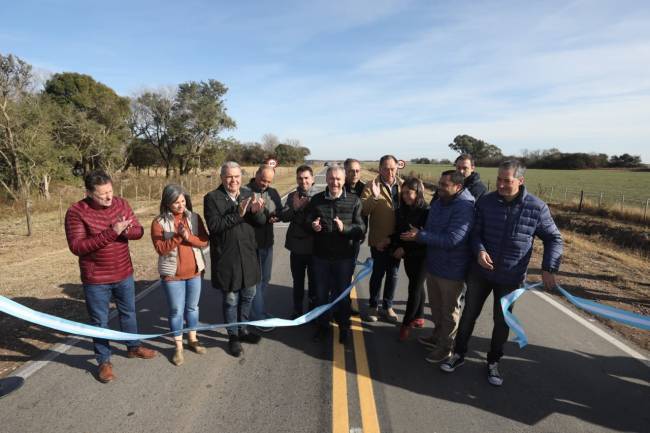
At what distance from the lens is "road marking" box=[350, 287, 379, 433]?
108 inches

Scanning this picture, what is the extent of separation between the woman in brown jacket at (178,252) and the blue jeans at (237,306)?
32 centimetres

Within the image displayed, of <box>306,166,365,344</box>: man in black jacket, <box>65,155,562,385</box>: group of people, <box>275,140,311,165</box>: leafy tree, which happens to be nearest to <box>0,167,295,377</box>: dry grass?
<box>65,155,562,385</box>: group of people

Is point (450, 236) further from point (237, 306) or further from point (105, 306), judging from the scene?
point (105, 306)

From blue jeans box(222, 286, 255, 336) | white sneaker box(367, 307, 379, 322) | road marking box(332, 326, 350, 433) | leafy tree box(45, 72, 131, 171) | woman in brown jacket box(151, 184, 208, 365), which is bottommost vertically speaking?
road marking box(332, 326, 350, 433)

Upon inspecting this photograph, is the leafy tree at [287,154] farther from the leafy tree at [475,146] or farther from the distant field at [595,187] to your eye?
the leafy tree at [475,146]

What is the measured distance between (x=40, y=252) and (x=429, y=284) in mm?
9128

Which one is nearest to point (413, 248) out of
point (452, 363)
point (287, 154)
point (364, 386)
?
point (452, 363)

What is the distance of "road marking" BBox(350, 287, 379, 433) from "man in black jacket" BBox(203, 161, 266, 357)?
4.17ft

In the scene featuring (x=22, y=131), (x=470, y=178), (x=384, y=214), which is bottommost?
(x=384, y=214)

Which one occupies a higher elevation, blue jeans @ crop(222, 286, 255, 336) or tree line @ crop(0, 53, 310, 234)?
tree line @ crop(0, 53, 310, 234)

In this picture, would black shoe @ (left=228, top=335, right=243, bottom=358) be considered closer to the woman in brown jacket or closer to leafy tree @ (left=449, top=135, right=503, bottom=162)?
the woman in brown jacket

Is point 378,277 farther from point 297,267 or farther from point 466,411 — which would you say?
point 466,411

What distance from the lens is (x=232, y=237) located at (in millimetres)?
3633

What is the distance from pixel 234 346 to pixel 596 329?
439 cm
